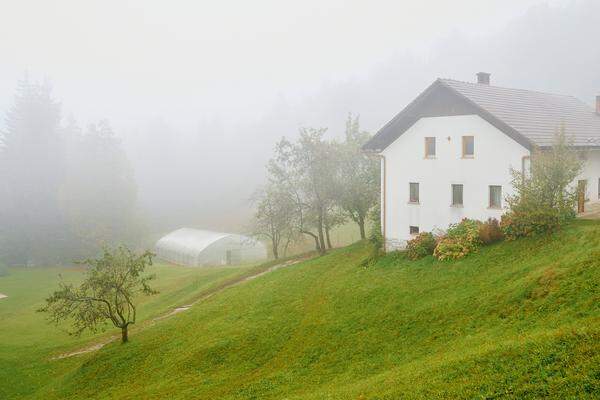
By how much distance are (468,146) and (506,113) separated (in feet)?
8.66

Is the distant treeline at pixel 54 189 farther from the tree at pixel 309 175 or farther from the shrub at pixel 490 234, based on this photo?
the shrub at pixel 490 234

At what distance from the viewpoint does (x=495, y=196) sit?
97.3ft

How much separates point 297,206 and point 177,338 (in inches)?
675

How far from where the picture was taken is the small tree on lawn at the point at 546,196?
25234 millimetres

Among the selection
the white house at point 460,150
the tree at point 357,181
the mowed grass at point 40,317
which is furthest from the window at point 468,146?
the mowed grass at point 40,317

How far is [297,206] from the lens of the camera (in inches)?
1654

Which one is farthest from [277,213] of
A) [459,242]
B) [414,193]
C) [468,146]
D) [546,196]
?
[546,196]

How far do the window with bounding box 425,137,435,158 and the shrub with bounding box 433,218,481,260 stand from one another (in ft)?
17.9

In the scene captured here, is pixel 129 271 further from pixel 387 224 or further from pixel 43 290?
pixel 43 290

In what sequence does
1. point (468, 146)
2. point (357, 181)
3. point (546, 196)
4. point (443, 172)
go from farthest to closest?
point (357, 181)
point (443, 172)
point (468, 146)
point (546, 196)

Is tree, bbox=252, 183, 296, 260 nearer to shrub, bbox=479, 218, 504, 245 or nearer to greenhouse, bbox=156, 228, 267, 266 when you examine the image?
greenhouse, bbox=156, 228, 267, 266

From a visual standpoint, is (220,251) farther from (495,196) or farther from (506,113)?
(506,113)

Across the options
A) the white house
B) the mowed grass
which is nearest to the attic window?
the white house

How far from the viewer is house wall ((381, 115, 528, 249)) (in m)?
29.4
